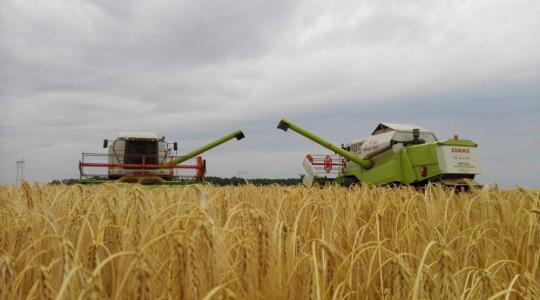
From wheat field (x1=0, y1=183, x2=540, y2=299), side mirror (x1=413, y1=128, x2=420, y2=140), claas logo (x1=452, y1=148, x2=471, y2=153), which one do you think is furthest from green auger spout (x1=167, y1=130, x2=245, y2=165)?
wheat field (x1=0, y1=183, x2=540, y2=299)

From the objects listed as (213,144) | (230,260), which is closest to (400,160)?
(213,144)

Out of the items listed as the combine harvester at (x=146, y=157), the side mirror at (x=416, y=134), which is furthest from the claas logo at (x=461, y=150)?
the combine harvester at (x=146, y=157)

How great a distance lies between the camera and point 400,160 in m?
11.2

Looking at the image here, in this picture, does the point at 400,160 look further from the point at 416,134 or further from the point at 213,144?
the point at 213,144

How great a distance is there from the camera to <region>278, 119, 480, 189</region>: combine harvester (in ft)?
33.2

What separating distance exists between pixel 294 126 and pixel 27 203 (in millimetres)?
12373

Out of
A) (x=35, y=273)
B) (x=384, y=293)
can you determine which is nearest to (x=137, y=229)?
(x=35, y=273)

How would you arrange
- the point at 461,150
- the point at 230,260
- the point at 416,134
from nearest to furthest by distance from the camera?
the point at 230,260 < the point at 461,150 < the point at 416,134

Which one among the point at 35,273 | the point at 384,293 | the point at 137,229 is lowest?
the point at 384,293

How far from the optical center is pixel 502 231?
9.08 ft

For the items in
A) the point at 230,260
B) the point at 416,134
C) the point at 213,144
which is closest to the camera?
the point at 230,260

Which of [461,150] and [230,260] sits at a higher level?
→ [461,150]

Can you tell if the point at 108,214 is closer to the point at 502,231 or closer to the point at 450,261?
the point at 450,261

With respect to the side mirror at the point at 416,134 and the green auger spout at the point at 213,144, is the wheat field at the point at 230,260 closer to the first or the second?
the side mirror at the point at 416,134
